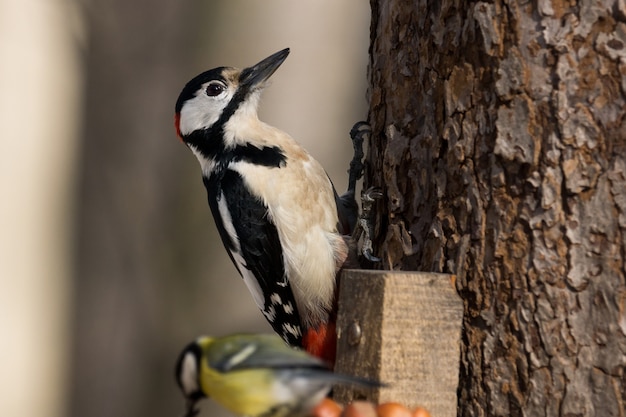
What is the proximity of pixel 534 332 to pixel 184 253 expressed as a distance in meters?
2.86

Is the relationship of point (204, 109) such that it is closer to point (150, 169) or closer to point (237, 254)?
point (237, 254)

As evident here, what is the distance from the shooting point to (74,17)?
15.8ft

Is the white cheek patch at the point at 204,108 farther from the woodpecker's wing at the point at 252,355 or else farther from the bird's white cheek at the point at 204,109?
the woodpecker's wing at the point at 252,355

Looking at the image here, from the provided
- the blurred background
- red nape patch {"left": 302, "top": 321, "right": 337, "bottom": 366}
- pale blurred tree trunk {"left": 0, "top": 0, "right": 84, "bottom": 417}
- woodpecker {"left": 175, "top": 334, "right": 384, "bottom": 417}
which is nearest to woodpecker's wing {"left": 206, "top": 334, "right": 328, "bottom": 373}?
woodpecker {"left": 175, "top": 334, "right": 384, "bottom": 417}

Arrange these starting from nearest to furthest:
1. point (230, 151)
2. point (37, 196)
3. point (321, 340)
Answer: point (321, 340) → point (230, 151) → point (37, 196)

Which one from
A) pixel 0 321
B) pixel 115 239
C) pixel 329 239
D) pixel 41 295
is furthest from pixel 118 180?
pixel 329 239

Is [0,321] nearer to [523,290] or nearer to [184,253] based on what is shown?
[184,253]

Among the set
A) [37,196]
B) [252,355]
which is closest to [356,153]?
[252,355]

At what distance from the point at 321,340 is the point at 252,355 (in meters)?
1.26

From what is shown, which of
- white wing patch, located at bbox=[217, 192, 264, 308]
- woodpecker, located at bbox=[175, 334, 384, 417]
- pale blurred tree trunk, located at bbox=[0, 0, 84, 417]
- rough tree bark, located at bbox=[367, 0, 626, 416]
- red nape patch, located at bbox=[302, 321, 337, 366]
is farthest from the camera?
pale blurred tree trunk, located at bbox=[0, 0, 84, 417]

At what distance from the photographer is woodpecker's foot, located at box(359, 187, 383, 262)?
8.30ft

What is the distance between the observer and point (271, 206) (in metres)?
2.90

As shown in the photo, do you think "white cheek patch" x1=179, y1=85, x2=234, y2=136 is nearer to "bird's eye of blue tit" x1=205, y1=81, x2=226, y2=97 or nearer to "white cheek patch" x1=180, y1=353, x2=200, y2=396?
"bird's eye of blue tit" x1=205, y1=81, x2=226, y2=97

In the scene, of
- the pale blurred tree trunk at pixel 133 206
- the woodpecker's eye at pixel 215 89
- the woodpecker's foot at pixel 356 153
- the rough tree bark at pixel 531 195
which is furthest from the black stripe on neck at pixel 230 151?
the pale blurred tree trunk at pixel 133 206
